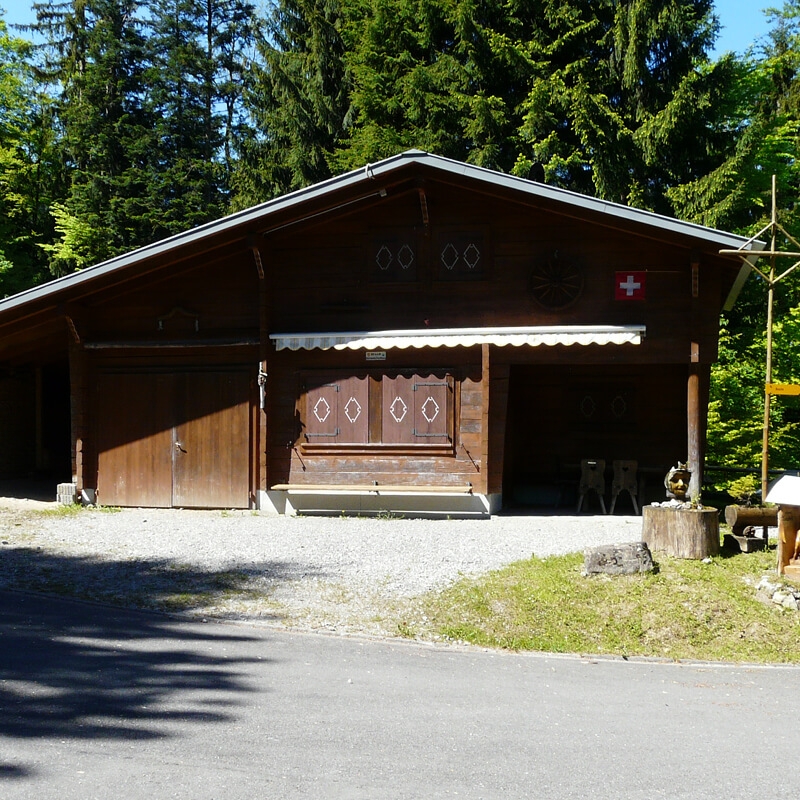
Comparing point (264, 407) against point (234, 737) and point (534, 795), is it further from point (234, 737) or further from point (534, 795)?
point (534, 795)

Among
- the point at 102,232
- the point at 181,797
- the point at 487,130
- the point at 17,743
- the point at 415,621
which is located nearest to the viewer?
the point at 181,797

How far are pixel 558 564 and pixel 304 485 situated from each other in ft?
16.9

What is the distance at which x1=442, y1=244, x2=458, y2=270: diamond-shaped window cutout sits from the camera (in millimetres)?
13539

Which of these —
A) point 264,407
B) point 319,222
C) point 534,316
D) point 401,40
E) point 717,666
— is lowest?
point 717,666

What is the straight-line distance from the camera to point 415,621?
8.21m

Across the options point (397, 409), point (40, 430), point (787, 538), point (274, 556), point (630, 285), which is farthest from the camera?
point (40, 430)

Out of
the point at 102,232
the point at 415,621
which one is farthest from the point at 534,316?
the point at 102,232

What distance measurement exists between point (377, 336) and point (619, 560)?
5.58 meters

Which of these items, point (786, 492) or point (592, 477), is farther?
point (592, 477)

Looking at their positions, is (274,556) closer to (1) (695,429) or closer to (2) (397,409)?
(2) (397,409)

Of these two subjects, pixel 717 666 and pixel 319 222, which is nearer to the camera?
pixel 717 666

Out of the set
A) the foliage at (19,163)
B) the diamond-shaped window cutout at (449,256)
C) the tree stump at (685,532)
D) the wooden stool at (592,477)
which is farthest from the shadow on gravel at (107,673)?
the foliage at (19,163)

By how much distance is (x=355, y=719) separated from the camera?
18.6 ft

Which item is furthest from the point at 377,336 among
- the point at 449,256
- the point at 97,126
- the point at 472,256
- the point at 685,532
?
the point at 97,126
